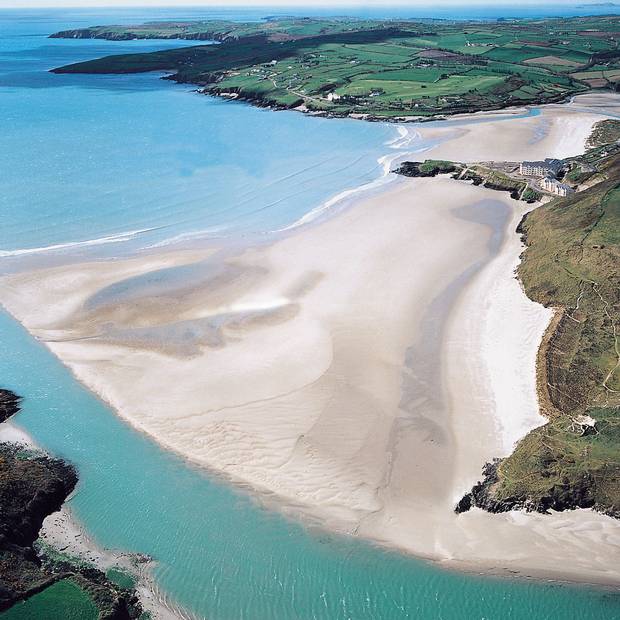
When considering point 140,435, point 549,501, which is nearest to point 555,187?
point 549,501

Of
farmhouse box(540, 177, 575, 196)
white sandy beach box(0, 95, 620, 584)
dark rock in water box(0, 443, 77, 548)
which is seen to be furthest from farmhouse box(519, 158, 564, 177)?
dark rock in water box(0, 443, 77, 548)

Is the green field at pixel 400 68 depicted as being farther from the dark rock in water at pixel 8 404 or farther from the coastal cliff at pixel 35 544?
the coastal cliff at pixel 35 544

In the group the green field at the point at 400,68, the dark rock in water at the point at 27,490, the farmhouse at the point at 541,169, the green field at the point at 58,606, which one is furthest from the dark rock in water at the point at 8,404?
the green field at the point at 400,68

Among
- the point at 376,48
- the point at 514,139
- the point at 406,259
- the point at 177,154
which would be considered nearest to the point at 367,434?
the point at 406,259

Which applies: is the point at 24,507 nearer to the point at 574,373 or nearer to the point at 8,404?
the point at 8,404

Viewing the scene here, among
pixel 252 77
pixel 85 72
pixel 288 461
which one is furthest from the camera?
pixel 85 72

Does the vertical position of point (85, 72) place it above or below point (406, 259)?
above

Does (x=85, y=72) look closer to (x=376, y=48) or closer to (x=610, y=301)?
(x=376, y=48)
